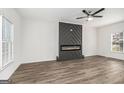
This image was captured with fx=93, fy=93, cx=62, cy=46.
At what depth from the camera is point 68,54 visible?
21.0ft

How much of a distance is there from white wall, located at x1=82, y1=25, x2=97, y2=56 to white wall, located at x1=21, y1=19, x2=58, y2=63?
8.68 ft

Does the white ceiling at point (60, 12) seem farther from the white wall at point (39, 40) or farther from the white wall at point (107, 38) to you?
the white wall at point (107, 38)

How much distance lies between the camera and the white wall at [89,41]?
295 inches

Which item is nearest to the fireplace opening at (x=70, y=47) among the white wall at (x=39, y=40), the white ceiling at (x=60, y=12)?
the white wall at (x=39, y=40)

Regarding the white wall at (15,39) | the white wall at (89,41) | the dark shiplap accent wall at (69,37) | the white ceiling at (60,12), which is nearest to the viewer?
the white wall at (15,39)

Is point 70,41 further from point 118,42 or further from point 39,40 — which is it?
point 118,42

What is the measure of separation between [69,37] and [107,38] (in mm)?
3025

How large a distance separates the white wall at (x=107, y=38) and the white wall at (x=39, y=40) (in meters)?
3.94

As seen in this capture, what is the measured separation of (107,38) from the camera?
712cm

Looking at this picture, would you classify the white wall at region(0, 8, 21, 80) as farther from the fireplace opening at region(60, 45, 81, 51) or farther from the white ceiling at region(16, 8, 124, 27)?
the fireplace opening at region(60, 45, 81, 51)

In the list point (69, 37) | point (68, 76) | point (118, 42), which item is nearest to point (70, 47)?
point (69, 37)

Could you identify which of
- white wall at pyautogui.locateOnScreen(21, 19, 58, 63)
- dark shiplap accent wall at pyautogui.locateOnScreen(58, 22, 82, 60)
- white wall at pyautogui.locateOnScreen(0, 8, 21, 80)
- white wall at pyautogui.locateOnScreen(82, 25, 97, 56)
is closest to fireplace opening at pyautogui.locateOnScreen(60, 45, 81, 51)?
dark shiplap accent wall at pyautogui.locateOnScreen(58, 22, 82, 60)

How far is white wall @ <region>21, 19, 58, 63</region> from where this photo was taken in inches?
206
